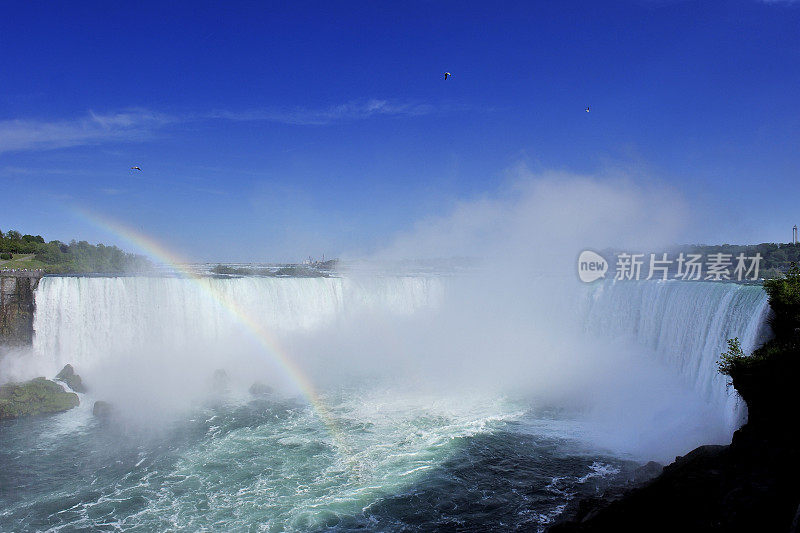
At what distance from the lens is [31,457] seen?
1055cm

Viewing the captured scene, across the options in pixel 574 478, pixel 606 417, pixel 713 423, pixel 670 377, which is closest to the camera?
pixel 574 478

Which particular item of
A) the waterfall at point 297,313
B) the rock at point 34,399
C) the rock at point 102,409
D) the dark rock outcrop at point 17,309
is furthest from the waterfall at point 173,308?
the rock at point 102,409

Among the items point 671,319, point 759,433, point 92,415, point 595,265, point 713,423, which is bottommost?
point 92,415

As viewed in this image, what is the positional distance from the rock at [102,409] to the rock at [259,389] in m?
4.09

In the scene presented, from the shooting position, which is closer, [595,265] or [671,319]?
[671,319]

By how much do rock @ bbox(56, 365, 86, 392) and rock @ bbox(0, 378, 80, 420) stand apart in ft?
3.58

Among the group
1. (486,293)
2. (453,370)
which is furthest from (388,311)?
(453,370)

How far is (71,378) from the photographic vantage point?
15.9m

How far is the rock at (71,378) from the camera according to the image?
51.2ft

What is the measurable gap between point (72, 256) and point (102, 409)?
3314cm

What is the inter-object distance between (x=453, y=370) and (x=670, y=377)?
25.0 ft

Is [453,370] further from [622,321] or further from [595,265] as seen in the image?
[595,265]

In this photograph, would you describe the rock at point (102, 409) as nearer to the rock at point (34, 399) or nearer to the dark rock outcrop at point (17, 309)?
the rock at point (34, 399)

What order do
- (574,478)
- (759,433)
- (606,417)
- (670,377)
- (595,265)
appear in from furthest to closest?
(595,265) → (670,377) → (606,417) → (574,478) → (759,433)
